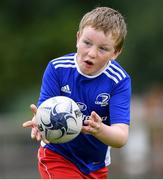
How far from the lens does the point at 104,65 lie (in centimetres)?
879

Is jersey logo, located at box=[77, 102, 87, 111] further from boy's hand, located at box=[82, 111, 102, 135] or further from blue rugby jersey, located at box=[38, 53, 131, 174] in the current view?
boy's hand, located at box=[82, 111, 102, 135]

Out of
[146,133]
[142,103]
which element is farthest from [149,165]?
[142,103]

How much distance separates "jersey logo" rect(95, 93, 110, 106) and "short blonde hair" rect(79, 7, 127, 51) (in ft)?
1.59

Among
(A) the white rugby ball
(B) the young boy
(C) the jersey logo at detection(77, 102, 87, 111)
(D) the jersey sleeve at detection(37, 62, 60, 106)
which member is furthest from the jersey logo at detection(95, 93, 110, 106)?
(A) the white rugby ball

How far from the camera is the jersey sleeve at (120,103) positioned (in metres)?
8.62

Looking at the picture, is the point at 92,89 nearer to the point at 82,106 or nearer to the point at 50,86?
the point at 82,106

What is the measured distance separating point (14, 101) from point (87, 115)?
974 inches

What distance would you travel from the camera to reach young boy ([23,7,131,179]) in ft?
27.8

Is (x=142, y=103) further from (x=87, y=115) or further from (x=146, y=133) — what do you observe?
(x=87, y=115)

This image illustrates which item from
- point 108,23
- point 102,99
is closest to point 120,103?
point 102,99

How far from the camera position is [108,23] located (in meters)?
8.62

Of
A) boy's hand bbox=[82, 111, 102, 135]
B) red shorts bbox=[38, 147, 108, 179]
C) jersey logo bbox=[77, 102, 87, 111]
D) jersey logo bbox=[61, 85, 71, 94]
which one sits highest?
jersey logo bbox=[61, 85, 71, 94]

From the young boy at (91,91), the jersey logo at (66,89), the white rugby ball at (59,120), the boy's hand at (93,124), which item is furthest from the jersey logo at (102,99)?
the boy's hand at (93,124)

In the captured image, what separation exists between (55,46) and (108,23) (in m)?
24.8
